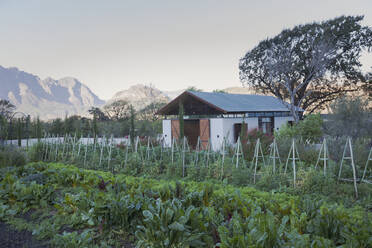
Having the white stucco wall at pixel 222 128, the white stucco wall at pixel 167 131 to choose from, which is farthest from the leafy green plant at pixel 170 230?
the white stucco wall at pixel 167 131

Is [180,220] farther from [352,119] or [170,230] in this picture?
[352,119]

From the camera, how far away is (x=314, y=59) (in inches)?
888

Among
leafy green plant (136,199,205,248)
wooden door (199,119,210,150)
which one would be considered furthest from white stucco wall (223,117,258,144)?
leafy green plant (136,199,205,248)

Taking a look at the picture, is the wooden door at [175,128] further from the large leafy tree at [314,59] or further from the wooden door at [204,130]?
the large leafy tree at [314,59]

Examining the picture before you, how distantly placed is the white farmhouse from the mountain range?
280ft

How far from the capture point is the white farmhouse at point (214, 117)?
54.2 feet

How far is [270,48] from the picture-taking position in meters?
26.1

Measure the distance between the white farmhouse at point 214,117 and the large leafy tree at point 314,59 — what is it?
468cm

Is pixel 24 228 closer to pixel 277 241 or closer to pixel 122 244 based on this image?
pixel 122 244

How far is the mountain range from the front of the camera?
381 feet

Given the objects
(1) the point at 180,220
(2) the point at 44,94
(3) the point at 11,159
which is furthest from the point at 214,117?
(2) the point at 44,94

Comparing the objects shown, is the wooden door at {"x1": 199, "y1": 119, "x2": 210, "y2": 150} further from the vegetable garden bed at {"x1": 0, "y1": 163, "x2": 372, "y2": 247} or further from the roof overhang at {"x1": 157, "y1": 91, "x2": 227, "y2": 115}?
the vegetable garden bed at {"x1": 0, "y1": 163, "x2": 372, "y2": 247}

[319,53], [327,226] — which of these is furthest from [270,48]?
[327,226]

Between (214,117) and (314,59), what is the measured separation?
12020 mm
